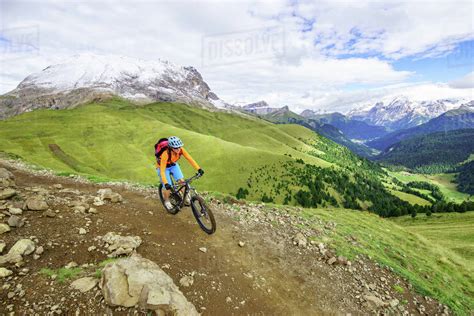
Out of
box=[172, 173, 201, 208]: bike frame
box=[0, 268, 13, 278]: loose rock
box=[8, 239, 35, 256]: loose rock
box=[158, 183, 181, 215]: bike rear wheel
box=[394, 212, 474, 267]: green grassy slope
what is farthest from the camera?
box=[394, 212, 474, 267]: green grassy slope

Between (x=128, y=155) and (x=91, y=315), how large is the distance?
184 meters

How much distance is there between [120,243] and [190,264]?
10.4 feet

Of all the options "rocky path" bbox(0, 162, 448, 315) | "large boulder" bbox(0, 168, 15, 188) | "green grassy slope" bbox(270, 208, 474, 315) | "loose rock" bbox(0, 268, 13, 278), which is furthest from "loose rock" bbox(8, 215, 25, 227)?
"green grassy slope" bbox(270, 208, 474, 315)

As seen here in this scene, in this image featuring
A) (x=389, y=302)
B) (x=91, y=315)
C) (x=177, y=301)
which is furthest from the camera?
(x=389, y=302)

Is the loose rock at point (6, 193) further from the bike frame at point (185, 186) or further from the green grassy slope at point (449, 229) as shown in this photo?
the green grassy slope at point (449, 229)

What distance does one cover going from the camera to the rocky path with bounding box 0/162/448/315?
9.22 meters

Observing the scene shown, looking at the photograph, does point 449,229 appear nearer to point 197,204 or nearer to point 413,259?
point 413,259

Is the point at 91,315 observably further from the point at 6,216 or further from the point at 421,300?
the point at 421,300

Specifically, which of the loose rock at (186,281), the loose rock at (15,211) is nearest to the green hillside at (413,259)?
the loose rock at (186,281)

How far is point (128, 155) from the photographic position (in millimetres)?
179750

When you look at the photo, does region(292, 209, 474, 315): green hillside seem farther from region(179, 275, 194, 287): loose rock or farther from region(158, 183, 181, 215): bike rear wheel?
region(179, 275, 194, 287): loose rock

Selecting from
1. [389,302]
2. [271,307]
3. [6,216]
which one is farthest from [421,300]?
[6,216]

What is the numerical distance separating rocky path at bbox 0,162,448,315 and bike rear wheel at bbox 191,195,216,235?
401mm

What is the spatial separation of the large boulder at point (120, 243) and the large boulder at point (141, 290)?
6.16 feet
